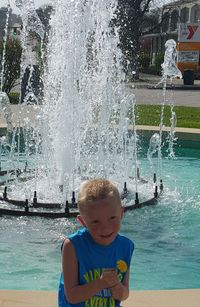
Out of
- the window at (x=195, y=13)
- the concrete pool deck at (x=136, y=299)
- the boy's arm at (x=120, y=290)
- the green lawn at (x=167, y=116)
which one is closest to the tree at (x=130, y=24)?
the window at (x=195, y=13)

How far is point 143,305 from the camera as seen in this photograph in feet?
11.8

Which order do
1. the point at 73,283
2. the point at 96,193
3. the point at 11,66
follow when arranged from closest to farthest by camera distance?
the point at 96,193, the point at 73,283, the point at 11,66

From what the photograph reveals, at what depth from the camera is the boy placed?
2174mm

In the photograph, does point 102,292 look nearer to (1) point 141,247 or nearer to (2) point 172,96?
(1) point 141,247

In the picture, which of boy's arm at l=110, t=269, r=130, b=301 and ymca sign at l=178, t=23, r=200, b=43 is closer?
boy's arm at l=110, t=269, r=130, b=301

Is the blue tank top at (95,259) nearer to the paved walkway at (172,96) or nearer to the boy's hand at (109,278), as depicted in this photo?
the boy's hand at (109,278)

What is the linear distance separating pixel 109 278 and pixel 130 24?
42832 mm

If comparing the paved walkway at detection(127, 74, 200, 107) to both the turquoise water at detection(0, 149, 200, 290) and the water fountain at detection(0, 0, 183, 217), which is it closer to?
the water fountain at detection(0, 0, 183, 217)

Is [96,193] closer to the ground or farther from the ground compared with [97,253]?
farther from the ground

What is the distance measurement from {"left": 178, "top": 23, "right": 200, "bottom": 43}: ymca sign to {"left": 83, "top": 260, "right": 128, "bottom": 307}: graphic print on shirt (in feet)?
119

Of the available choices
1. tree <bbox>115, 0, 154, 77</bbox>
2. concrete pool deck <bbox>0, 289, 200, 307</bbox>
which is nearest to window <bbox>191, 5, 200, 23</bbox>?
tree <bbox>115, 0, 154, 77</bbox>

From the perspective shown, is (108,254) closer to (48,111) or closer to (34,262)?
(34,262)

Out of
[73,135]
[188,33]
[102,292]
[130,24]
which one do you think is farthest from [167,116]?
[130,24]

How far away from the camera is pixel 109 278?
7.24 ft
